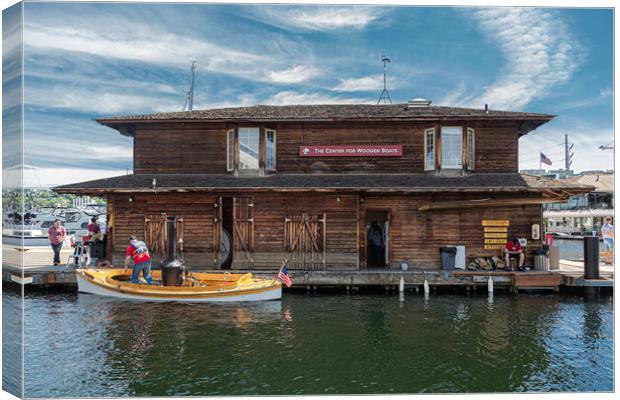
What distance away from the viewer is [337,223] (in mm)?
16391

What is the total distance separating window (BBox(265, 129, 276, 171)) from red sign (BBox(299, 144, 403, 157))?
123 centimetres

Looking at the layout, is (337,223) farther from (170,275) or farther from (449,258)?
(170,275)

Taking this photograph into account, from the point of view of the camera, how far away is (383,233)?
20.0 m

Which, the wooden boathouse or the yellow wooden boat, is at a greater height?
the wooden boathouse

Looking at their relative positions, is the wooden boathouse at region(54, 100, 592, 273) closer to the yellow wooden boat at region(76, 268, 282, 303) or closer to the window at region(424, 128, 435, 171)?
the window at region(424, 128, 435, 171)

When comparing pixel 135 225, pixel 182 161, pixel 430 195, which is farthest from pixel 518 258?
pixel 135 225

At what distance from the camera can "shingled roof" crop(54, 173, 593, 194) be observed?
50.2 ft

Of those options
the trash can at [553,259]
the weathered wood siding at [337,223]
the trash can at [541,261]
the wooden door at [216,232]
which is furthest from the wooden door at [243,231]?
the trash can at [553,259]

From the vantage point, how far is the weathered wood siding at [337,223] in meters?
16.4

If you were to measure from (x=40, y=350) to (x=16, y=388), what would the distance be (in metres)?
Result: 3.22

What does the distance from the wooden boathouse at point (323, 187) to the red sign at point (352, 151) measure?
45mm

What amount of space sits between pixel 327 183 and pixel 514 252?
8.06 metres

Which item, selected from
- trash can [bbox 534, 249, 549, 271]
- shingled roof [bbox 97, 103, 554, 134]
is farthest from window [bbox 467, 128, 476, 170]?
trash can [bbox 534, 249, 549, 271]

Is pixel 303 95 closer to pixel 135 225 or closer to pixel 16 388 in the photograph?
pixel 135 225
